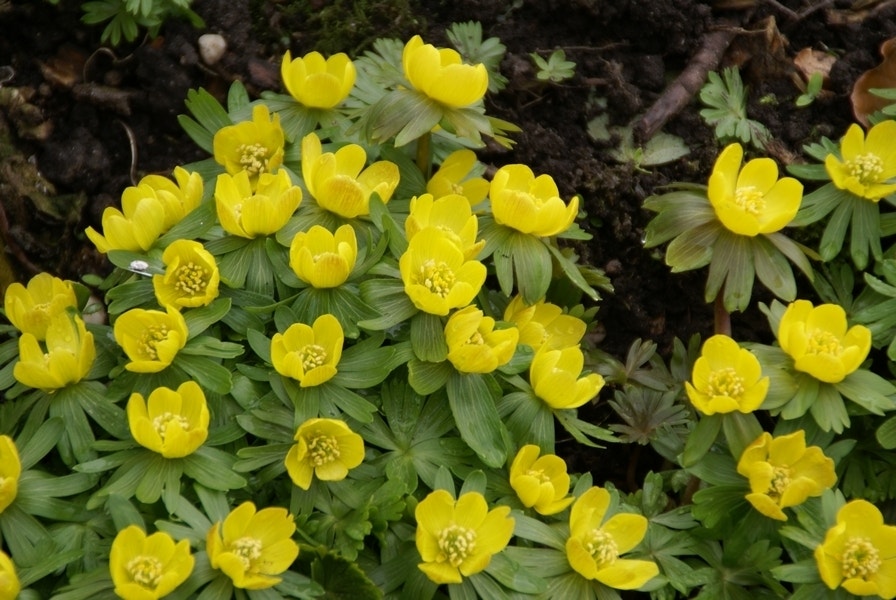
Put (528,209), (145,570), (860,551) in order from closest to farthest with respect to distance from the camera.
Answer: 1. (145,570)
2. (860,551)
3. (528,209)

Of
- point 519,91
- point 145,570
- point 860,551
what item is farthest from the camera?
point 519,91

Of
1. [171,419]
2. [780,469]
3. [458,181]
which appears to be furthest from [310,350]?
[780,469]

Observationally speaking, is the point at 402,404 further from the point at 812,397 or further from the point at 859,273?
the point at 859,273

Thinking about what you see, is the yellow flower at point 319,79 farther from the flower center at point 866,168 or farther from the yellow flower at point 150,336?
the flower center at point 866,168

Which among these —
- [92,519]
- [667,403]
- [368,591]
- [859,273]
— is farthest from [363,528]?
[859,273]

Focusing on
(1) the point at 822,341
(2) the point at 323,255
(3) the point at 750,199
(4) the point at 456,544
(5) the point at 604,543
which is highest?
(2) the point at 323,255

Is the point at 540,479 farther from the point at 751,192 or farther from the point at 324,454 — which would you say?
the point at 751,192
